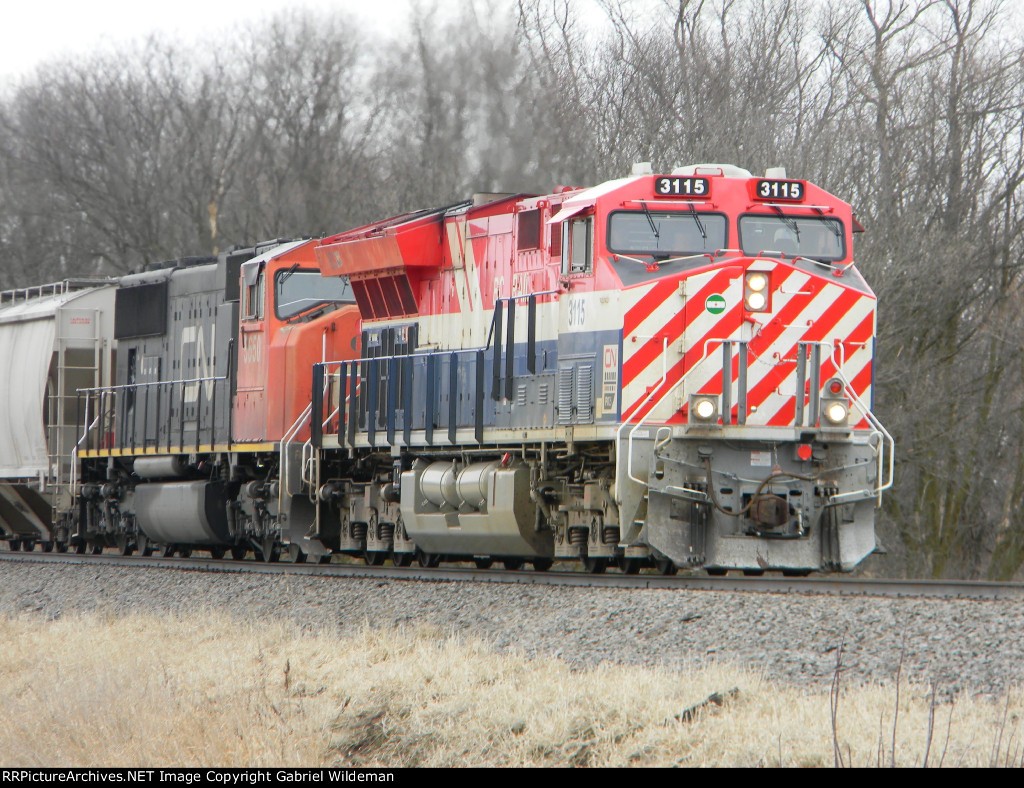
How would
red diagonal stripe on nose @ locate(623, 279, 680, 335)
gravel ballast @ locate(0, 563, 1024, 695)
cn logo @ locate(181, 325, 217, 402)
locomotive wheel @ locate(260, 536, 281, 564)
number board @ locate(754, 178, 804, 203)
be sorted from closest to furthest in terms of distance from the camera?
gravel ballast @ locate(0, 563, 1024, 695) → red diagonal stripe on nose @ locate(623, 279, 680, 335) → number board @ locate(754, 178, 804, 203) → locomotive wheel @ locate(260, 536, 281, 564) → cn logo @ locate(181, 325, 217, 402)

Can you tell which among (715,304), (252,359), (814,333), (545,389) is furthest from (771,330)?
(252,359)

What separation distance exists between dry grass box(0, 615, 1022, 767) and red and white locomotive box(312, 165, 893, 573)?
9.49 ft

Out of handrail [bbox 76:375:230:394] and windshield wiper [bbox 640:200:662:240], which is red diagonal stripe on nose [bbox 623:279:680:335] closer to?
windshield wiper [bbox 640:200:662:240]

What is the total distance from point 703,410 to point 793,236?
2021 millimetres

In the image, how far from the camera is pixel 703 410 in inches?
480

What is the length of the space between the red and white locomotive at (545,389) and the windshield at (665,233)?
0.8 inches

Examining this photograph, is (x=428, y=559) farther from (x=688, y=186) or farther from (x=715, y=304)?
(x=688, y=186)

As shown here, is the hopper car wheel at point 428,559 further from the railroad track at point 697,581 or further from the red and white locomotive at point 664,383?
the red and white locomotive at point 664,383

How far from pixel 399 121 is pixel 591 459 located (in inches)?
1029

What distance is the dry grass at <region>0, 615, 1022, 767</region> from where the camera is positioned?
662 centimetres

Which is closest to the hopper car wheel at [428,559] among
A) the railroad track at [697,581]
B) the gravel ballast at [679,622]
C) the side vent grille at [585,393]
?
the railroad track at [697,581]

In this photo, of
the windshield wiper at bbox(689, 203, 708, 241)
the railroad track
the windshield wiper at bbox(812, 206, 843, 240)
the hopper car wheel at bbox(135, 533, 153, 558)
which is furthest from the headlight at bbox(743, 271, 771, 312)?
the hopper car wheel at bbox(135, 533, 153, 558)

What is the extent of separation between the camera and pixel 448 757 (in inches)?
286

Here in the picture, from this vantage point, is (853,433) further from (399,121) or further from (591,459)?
(399,121)
